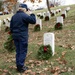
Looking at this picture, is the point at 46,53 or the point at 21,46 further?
the point at 46,53

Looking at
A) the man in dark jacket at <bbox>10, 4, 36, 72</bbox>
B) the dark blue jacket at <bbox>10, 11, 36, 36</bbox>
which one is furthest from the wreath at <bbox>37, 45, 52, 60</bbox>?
the dark blue jacket at <bbox>10, 11, 36, 36</bbox>

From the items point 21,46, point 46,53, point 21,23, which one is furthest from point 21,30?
point 46,53

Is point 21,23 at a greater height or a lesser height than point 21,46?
greater

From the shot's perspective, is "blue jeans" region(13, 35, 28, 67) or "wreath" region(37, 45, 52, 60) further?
"wreath" region(37, 45, 52, 60)

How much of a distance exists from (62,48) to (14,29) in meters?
Answer: 2.90

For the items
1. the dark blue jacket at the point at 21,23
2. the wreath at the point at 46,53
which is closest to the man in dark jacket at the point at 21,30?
the dark blue jacket at the point at 21,23

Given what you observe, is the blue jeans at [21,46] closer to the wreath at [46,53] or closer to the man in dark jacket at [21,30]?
the man in dark jacket at [21,30]

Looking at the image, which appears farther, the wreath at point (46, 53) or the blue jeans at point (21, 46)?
the wreath at point (46, 53)

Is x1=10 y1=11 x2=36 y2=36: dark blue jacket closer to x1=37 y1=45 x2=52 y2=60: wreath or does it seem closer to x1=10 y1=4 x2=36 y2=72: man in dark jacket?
x1=10 y1=4 x2=36 y2=72: man in dark jacket

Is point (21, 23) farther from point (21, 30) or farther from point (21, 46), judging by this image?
point (21, 46)

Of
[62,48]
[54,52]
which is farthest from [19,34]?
[62,48]

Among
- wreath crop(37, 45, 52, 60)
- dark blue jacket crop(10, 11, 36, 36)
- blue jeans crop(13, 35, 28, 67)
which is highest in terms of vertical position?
dark blue jacket crop(10, 11, 36, 36)

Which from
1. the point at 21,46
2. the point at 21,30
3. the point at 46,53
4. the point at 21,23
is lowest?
the point at 46,53

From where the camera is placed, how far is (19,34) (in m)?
7.46
